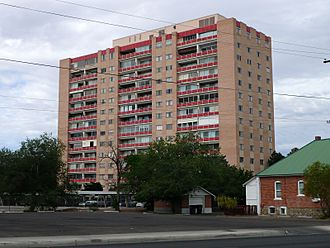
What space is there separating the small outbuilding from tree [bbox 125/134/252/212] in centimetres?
84

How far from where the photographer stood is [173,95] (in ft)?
399

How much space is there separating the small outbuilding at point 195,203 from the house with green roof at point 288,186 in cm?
1083

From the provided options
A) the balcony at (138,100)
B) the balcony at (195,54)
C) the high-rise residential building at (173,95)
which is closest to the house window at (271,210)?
the high-rise residential building at (173,95)

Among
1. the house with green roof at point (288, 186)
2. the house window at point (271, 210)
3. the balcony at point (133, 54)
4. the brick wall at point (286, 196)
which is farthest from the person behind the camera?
the balcony at point (133, 54)

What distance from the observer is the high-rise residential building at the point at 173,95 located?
371 ft

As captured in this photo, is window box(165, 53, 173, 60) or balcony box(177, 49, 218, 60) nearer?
balcony box(177, 49, 218, 60)

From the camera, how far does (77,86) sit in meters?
143

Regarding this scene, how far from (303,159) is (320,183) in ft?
28.9

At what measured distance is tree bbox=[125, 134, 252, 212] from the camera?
216 ft

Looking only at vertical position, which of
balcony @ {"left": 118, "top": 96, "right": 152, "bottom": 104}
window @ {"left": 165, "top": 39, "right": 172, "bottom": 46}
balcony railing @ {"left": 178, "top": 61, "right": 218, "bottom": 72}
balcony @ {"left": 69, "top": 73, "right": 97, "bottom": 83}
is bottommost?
balcony @ {"left": 118, "top": 96, "right": 152, "bottom": 104}

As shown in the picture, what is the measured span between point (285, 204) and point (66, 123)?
9606 cm

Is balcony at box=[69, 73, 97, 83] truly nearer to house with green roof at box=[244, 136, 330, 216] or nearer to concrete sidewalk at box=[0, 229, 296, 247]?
house with green roof at box=[244, 136, 330, 216]

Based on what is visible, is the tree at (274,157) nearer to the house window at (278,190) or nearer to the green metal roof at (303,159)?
the green metal roof at (303,159)

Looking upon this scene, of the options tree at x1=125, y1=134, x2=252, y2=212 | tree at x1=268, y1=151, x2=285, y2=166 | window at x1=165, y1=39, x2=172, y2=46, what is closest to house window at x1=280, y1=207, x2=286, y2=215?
tree at x1=125, y1=134, x2=252, y2=212
